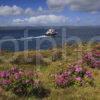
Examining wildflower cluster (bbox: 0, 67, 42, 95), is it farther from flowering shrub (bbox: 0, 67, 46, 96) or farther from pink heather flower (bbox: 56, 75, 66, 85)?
pink heather flower (bbox: 56, 75, 66, 85)

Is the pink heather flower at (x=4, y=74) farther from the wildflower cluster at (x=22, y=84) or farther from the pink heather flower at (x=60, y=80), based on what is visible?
the pink heather flower at (x=60, y=80)

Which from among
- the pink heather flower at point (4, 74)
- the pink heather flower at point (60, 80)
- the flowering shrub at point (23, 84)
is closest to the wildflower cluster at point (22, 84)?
the flowering shrub at point (23, 84)

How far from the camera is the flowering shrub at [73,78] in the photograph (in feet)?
51.1

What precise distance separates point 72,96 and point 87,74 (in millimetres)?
2972

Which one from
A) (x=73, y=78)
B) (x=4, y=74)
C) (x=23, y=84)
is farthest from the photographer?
(x=73, y=78)

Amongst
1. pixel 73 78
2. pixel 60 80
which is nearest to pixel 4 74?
pixel 60 80

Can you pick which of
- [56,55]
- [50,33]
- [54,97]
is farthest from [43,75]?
[50,33]

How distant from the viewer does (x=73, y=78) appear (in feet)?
51.9

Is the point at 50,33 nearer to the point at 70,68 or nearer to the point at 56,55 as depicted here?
the point at 56,55

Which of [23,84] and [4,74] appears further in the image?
[4,74]

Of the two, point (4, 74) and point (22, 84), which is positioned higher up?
point (4, 74)

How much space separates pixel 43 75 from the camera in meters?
17.8

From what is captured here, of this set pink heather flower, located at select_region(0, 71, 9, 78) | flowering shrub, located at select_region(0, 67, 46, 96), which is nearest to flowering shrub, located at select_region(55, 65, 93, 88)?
flowering shrub, located at select_region(0, 67, 46, 96)

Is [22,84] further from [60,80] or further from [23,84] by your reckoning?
[60,80]
